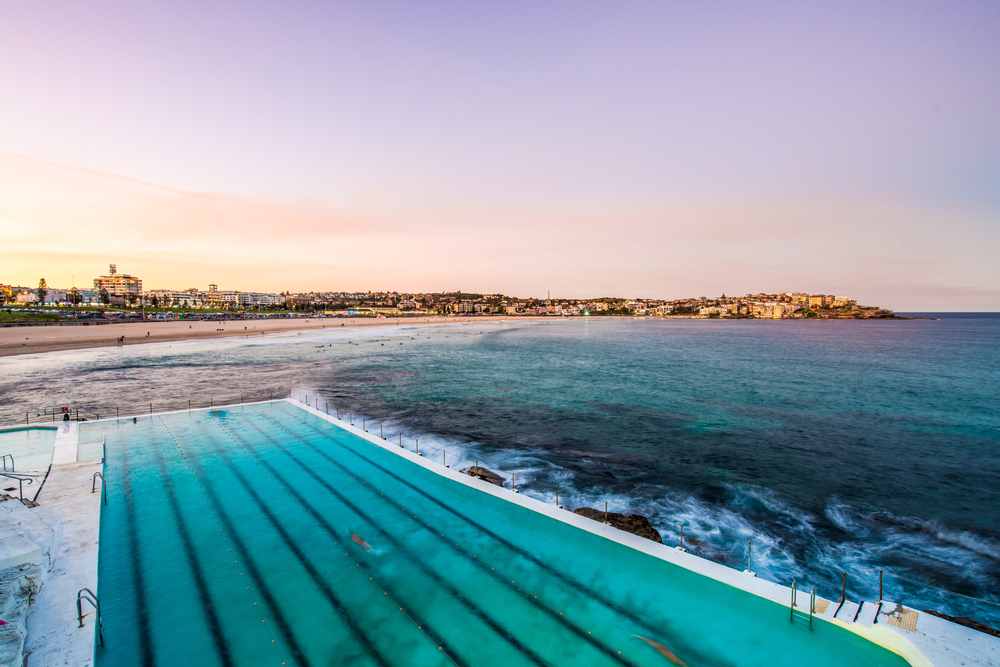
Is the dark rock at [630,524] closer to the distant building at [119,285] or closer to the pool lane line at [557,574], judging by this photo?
the pool lane line at [557,574]

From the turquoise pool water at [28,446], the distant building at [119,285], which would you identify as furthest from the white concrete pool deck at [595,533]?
the distant building at [119,285]

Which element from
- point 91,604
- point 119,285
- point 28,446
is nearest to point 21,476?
point 28,446

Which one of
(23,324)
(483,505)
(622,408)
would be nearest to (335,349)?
(622,408)

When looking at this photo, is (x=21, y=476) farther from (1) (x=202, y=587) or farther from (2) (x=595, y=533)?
(2) (x=595, y=533)

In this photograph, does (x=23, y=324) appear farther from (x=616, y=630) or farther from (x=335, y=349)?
(x=616, y=630)

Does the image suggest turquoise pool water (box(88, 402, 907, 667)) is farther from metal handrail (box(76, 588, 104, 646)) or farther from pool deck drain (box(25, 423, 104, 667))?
pool deck drain (box(25, 423, 104, 667))

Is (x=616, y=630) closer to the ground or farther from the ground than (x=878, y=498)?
farther from the ground
